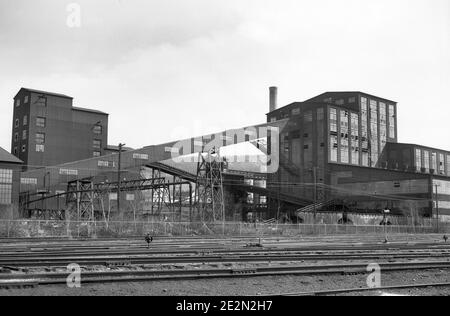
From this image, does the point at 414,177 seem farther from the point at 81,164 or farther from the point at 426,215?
the point at 81,164

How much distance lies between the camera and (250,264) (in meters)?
14.7

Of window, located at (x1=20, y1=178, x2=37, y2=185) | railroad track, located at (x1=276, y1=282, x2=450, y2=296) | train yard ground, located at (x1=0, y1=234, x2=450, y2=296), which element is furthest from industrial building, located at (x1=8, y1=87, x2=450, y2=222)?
railroad track, located at (x1=276, y1=282, x2=450, y2=296)

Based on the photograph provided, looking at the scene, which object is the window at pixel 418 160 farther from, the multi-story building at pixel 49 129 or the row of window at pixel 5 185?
the row of window at pixel 5 185

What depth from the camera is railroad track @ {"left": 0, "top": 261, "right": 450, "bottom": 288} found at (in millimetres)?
9895

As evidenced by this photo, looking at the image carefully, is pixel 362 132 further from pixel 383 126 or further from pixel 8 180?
pixel 8 180

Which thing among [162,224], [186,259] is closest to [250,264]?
[186,259]

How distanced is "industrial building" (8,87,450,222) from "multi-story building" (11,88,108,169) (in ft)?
1.89

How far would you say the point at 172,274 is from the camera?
11.4 meters

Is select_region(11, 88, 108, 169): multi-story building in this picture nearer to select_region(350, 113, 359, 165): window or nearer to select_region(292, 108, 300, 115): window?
select_region(292, 108, 300, 115): window

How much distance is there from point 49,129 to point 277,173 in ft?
116

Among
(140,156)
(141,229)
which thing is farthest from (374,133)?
(141,229)

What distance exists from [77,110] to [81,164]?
23551mm

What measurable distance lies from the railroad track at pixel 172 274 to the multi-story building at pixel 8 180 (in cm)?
4659
